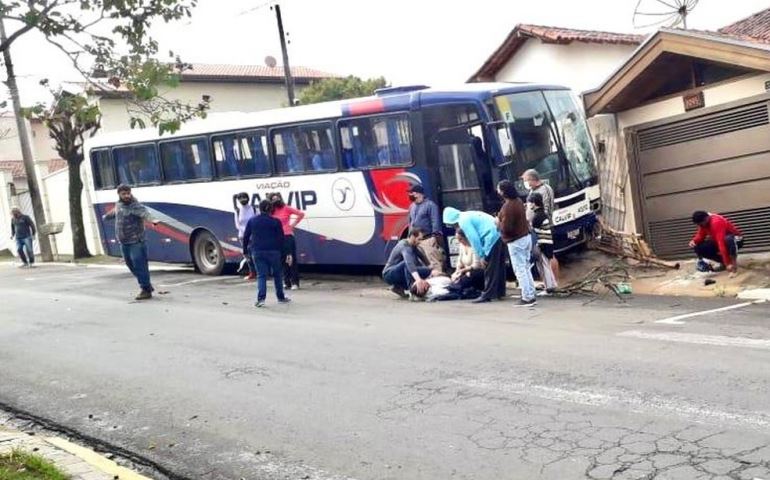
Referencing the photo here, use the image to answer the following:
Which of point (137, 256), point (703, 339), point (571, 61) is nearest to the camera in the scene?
point (703, 339)

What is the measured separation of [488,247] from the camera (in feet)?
37.9

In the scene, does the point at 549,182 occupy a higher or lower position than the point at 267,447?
higher

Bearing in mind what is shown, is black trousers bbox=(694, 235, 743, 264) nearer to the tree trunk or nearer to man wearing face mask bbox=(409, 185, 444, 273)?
man wearing face mask bbox=(409, 185, 444, 273)

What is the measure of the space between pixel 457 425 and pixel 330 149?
9.53 m

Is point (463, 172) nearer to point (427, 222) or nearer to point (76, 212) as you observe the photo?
point (427, 222)

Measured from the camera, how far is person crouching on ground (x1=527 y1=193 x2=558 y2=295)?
38.2ft

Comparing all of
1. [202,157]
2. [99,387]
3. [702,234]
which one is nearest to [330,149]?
[202,157]

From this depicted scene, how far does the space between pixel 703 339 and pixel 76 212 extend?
23.1m

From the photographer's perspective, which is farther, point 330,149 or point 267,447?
point 330,149

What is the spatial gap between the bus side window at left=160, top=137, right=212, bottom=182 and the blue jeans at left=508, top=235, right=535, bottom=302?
8.08m

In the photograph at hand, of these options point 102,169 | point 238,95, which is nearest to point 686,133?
point 102,169

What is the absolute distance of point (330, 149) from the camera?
1476cm

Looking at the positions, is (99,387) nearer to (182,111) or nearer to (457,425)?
(182,111)

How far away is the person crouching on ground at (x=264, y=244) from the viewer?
1241 cm
